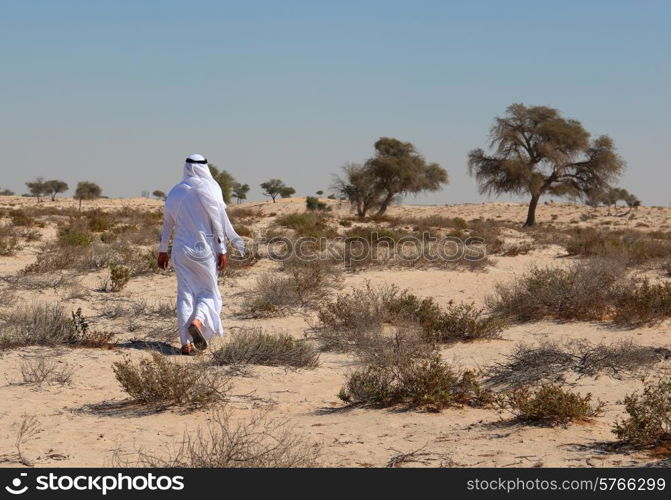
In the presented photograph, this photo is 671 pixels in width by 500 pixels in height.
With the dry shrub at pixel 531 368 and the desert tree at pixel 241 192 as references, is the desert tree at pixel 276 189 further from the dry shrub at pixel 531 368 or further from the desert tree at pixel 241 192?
the dry shrub at pixel 531 368

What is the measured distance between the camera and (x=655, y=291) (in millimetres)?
9297

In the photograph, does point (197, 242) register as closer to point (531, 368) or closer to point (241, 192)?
point (531, 368)

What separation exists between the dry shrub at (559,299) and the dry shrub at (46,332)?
484 centimetres

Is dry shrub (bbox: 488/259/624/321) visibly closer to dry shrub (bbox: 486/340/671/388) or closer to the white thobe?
dry shrub (bbox: 486/340/671/388)

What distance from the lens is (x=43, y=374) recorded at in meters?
6.02

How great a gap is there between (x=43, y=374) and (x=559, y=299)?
6026 millimetres

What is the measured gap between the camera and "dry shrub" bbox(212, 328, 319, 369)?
22.3ft

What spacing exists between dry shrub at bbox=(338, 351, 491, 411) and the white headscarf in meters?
2.25

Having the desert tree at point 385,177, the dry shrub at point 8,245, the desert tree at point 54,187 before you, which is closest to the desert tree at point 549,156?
the desert tree at point 385,177

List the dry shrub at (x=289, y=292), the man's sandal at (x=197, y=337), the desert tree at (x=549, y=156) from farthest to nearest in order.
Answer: the desert tree at (x=549, y=156) < the dry shrub at (x=289, y=292) < the man's sandal at (x=197, y=337)

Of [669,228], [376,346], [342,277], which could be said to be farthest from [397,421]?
[669,228]

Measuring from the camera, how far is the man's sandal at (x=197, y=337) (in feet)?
23.5
